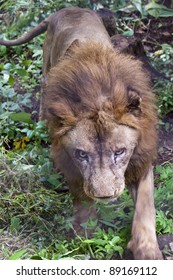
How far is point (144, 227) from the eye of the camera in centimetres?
459

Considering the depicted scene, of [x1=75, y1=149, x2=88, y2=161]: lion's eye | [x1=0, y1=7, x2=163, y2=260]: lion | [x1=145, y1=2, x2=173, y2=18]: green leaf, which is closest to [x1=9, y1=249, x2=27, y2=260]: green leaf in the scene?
[x1=0, y1=7, x2=163, y2=260]: lion

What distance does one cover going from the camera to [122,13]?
24.9 ft

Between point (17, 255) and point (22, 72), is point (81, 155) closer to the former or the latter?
point (17, 255)

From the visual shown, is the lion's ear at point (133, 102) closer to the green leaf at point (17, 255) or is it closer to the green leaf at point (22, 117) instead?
the green leaf at point (17, 255)

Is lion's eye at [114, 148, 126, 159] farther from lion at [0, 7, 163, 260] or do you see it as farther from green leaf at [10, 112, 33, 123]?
green leaf at [10, 112, 33, 123]

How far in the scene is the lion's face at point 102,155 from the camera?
14.1ft

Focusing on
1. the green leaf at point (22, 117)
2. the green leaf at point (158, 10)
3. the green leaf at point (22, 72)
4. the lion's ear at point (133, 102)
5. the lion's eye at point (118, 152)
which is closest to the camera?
the lion's eye at point (118, 152)

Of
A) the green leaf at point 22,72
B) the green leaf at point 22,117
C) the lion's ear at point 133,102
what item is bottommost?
the green leaf at point 22,117

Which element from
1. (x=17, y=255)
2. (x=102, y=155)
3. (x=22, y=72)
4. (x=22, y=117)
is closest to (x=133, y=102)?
(x=102, y=155)

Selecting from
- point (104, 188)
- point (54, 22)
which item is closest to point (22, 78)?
point (54, 22)

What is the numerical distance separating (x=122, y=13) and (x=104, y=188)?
3637 millimetres

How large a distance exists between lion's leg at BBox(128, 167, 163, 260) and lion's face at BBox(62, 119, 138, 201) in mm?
338

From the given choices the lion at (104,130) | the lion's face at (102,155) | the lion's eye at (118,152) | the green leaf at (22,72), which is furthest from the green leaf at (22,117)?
the lion's eye at (118,152)

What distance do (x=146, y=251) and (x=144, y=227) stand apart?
0.54ft
